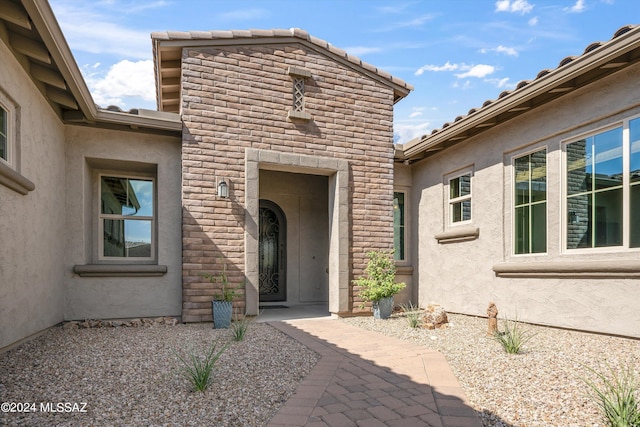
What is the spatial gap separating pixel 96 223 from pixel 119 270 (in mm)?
1049

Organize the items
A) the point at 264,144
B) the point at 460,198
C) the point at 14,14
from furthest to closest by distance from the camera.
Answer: the point at 460,198 < the point at 264,144 < the point at 14,14

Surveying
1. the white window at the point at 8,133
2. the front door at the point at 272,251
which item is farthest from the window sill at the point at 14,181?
the front door at the point at 272,251

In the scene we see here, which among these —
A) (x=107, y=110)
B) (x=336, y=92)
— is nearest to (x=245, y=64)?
→ (x=336, y=92)

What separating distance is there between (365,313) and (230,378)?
4.13 meters

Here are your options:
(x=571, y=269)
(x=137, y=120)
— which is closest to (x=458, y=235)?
(x=571, y=269)

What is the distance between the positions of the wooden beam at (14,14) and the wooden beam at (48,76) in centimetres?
116

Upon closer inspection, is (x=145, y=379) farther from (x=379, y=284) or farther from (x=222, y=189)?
(x=379, y=284)

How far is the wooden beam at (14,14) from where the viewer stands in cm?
383

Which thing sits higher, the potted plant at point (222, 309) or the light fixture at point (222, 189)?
the light fixture at point (222, 189)

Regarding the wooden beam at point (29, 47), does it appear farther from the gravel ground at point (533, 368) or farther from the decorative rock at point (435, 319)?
the decorative rock at point (435, 319)

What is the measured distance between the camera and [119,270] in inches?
255

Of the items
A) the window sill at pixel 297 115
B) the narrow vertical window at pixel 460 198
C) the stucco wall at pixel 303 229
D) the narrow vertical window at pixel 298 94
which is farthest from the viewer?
the stucco wall at pixel 303 229

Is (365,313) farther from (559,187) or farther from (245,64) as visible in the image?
(245,64)

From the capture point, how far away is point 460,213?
7.90 metres
